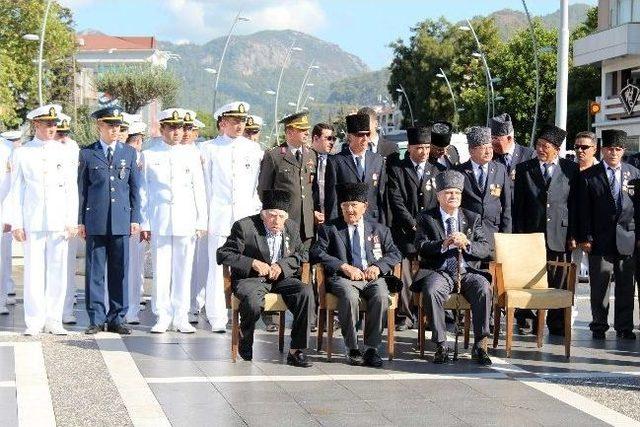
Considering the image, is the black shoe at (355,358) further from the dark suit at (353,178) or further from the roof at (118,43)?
the roof at (118,43)

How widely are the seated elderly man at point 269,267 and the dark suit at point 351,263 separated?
0.78 feet

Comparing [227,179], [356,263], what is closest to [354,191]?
[356,263]

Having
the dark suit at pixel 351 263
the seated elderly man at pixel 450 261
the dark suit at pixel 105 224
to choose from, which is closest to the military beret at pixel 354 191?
the dark suit at pixel 351 263

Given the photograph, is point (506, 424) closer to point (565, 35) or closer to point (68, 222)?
point (68, 222)

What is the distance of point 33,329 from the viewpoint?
1134cm

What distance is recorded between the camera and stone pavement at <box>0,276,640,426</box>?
7660 millimetres

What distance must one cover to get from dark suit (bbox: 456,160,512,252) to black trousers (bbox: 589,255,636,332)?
3.68 ft

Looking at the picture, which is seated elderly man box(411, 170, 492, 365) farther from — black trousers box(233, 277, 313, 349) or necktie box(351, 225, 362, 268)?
black trousers box(233, 277, 313, 349)

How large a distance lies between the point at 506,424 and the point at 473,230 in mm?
3286

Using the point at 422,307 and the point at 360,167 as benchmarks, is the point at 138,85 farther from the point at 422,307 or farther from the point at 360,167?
the point at 422,307

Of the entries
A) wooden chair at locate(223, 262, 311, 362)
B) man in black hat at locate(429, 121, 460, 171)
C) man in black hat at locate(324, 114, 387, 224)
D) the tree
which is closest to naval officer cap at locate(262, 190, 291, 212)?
wooden chair at locate(223, 262, 311, 362)

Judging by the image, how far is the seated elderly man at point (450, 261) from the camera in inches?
395

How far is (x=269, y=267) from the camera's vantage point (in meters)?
10.1

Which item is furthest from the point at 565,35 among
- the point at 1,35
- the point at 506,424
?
the point at 1,35
